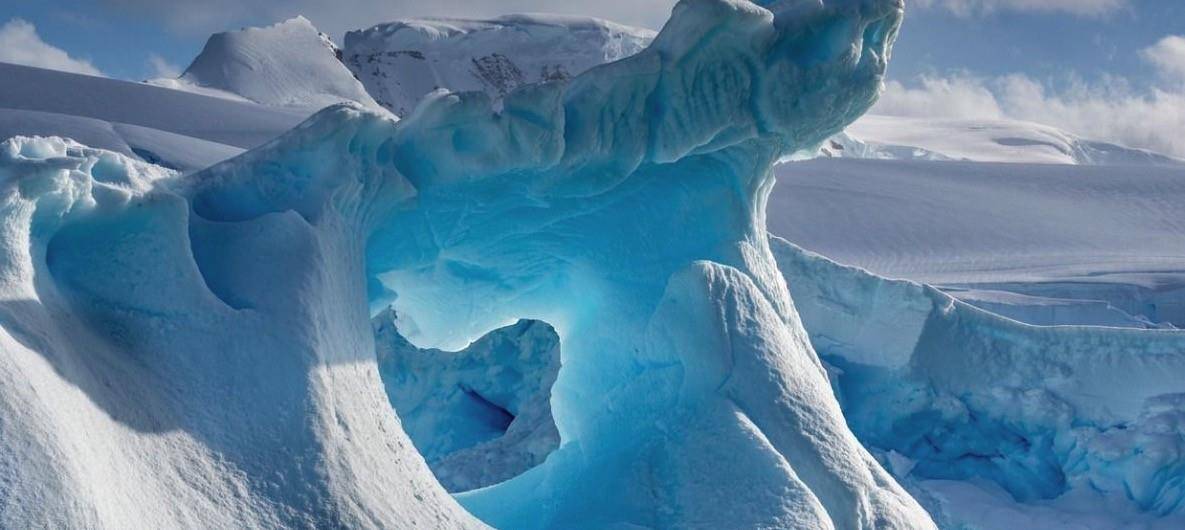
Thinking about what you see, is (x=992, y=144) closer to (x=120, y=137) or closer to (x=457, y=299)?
(x=120, y=137)

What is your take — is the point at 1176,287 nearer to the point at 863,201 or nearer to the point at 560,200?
the point at 863,201

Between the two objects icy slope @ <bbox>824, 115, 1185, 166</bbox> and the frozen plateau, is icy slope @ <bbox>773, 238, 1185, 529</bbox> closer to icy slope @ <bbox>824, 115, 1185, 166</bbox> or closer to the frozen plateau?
the frozen plateau

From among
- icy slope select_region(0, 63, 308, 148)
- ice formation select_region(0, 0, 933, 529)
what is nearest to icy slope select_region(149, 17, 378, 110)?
icy slope select_region(0, 63, 308, 148)

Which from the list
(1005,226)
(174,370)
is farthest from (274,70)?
(174,370)

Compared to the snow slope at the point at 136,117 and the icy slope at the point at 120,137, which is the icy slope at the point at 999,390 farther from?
the snow slope at the point at 136,117

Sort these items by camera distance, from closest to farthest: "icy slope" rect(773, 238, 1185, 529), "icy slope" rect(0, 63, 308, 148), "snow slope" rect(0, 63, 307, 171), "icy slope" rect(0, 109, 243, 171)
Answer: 1. "icy slope" rect(773, 238, 1185, 529)
2. "icy slope" rect(0, 109, 243, 171)
3. "snow slope" rect(0, 63, 307, 171)
4. "icy slope" rect(0, 63, 308, 148)
